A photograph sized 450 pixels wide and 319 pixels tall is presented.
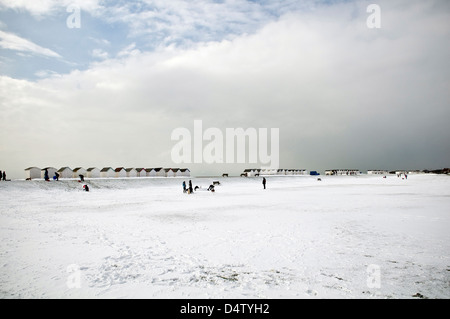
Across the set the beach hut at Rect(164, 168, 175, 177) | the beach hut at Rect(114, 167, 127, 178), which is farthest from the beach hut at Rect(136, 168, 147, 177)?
the beach hut at Rect(164, 168, 175, 177)

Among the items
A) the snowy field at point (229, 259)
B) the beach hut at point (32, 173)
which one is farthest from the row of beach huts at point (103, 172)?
the snowy field at point (229, 259)

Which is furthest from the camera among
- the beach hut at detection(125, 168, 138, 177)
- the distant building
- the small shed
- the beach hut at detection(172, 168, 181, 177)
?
the distant building

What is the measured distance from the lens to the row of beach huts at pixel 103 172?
59.0 metres

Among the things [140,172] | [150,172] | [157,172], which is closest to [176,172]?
[157,172]

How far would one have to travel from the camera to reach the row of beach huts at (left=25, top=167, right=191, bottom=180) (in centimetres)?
5900

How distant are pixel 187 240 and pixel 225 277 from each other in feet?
12.2

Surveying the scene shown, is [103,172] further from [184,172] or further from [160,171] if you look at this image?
[184,172]

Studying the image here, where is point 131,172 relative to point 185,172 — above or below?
above

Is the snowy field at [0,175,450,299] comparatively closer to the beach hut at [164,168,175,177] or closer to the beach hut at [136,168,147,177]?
the beach hut at [136,168,147,177]

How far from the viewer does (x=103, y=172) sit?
79.2 metres

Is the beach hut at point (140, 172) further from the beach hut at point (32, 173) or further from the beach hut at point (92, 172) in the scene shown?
the beach hut at point (32, 173)

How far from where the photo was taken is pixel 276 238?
967cm

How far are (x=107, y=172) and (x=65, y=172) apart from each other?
1284 cm
